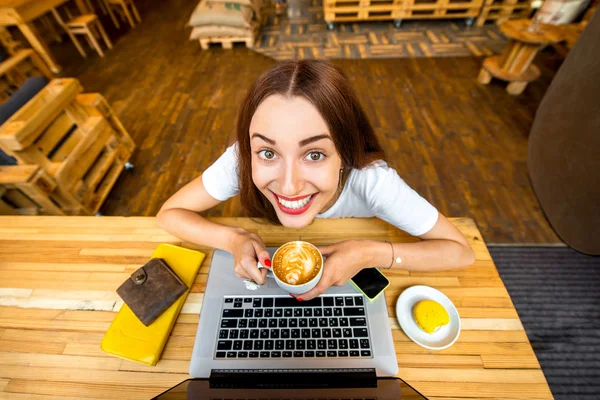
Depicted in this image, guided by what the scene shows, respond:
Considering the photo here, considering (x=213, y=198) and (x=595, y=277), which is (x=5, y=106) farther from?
(x=595, y=277)

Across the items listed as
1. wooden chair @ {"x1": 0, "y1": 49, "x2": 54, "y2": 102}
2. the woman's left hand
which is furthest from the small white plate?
wooden chair @ {"x1": 0, "y1": 49, "x2": 54, "y2": 102}

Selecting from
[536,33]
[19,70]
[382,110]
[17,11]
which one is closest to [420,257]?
[382,110]

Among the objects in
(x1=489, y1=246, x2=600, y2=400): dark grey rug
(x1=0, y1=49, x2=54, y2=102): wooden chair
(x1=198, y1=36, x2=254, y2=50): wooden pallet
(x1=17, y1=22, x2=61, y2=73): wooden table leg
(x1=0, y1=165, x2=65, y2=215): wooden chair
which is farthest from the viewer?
(x1=198, y1=36, x2=254, y2=50): wooden pallet

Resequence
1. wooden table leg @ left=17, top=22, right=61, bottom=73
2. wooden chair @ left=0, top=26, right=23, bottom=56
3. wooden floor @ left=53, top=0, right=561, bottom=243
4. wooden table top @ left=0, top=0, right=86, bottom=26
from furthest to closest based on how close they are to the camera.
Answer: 1. wooden chair @ left=0, top=26, right=23, bottom=56
2. wooden table leg @ left=17, top=22, right=61, bottom=73
3. wooden table top @ left=0, top=0, right=86, bottom=26
4. wooden floor @ left=53, top=0, right=561, bottom=243

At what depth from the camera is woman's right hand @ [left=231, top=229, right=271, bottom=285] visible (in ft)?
2.43

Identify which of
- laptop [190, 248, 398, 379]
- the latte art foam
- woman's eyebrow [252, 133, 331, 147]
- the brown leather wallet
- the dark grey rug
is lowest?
the dark grey rug

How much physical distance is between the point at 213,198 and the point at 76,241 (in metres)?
0.46

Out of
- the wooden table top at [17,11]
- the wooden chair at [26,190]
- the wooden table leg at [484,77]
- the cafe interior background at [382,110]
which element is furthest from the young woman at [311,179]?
the wooden table top at [17,11]

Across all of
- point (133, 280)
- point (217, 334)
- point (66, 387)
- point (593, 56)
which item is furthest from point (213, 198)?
point (593, 56)

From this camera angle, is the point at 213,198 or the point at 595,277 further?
the point at 595,277

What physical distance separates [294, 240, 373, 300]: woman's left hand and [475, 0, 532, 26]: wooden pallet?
15.7ft

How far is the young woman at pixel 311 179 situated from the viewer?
68 centimetres

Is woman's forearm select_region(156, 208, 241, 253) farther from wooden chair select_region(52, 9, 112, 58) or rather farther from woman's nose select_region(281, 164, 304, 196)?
wooden chair select_region(52, 9, 112, 58)

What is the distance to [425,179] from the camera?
2.23 meters
